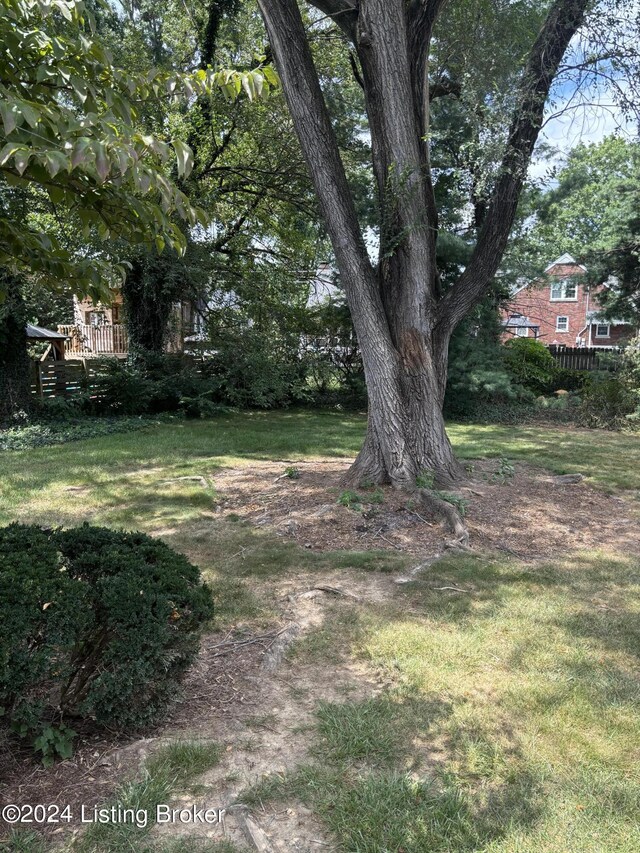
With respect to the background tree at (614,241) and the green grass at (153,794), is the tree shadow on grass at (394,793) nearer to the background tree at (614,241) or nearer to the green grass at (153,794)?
the green grass at (153,794)

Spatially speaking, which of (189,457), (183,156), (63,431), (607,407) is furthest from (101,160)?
(607,407)

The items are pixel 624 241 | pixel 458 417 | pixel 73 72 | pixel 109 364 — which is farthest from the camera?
pixel 624 241

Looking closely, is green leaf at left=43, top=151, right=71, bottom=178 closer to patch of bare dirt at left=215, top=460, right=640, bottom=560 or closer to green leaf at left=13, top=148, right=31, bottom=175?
green leaf at left=13, top=148, right=31, bottom=175

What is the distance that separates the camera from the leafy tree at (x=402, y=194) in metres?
5.67

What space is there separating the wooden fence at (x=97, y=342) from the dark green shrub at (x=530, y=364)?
11.8m

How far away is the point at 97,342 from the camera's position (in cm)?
2059

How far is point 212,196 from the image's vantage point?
12594mm

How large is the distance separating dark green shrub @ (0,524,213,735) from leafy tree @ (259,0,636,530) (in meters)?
3.90

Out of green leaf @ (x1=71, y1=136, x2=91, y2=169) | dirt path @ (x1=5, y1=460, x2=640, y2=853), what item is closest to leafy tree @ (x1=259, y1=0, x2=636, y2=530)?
dirt path @ (x1=5, y1=460, x2=640, y2=853)

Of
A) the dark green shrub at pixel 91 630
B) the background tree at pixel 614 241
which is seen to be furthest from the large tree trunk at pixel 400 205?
the background tree at pixel 614 241

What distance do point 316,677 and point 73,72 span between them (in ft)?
9.48

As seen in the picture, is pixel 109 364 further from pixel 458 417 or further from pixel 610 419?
pixel 610 419

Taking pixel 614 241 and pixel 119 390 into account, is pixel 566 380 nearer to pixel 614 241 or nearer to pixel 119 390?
pixel 614 241

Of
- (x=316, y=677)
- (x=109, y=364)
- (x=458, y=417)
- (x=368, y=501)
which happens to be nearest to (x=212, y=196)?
(x=109, y=364)
